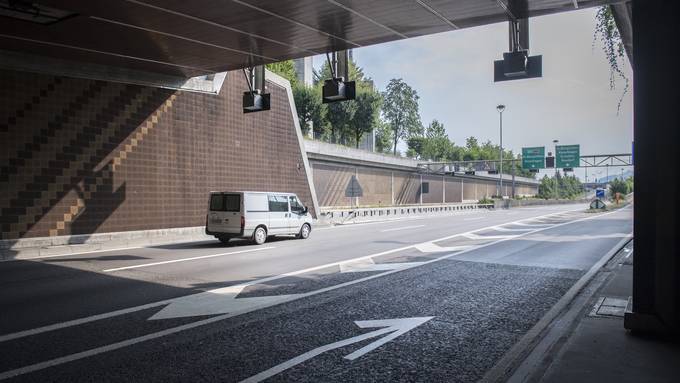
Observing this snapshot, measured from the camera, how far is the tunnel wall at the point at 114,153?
1452 centimetres

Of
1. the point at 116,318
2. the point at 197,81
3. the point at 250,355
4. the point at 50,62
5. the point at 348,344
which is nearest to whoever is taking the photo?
the point at 250,355

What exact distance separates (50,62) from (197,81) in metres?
6.46

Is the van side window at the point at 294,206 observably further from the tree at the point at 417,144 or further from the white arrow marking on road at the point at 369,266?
the tree at the point at 417,144

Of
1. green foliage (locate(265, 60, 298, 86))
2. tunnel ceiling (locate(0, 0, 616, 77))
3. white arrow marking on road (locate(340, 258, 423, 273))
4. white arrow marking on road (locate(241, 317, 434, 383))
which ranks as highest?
green foliage (locate(265, 60, 298, 86))

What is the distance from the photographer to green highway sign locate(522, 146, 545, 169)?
196 feet

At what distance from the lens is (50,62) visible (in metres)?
15.1

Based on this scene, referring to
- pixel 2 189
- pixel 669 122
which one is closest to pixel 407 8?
pixel 669 122

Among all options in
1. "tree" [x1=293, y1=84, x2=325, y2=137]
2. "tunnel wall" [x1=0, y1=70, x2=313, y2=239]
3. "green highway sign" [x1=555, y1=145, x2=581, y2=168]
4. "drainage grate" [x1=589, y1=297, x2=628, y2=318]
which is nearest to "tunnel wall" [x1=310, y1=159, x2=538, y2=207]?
"tree" [x1=293, y1=84, x2=325, y2=137]

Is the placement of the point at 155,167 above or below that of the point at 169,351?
above

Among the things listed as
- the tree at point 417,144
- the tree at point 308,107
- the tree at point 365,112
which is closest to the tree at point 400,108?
the tree at point 417,144

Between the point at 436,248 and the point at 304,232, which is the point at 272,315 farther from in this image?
the point at 304,232

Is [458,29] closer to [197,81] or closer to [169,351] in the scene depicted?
[169,351]

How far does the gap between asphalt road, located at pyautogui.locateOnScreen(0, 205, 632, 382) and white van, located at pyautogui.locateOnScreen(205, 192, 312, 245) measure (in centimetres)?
382

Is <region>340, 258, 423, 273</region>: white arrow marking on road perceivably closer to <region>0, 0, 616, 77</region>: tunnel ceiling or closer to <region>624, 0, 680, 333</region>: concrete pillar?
<region>624, 0, 680, 333</region>: concrete pillar
